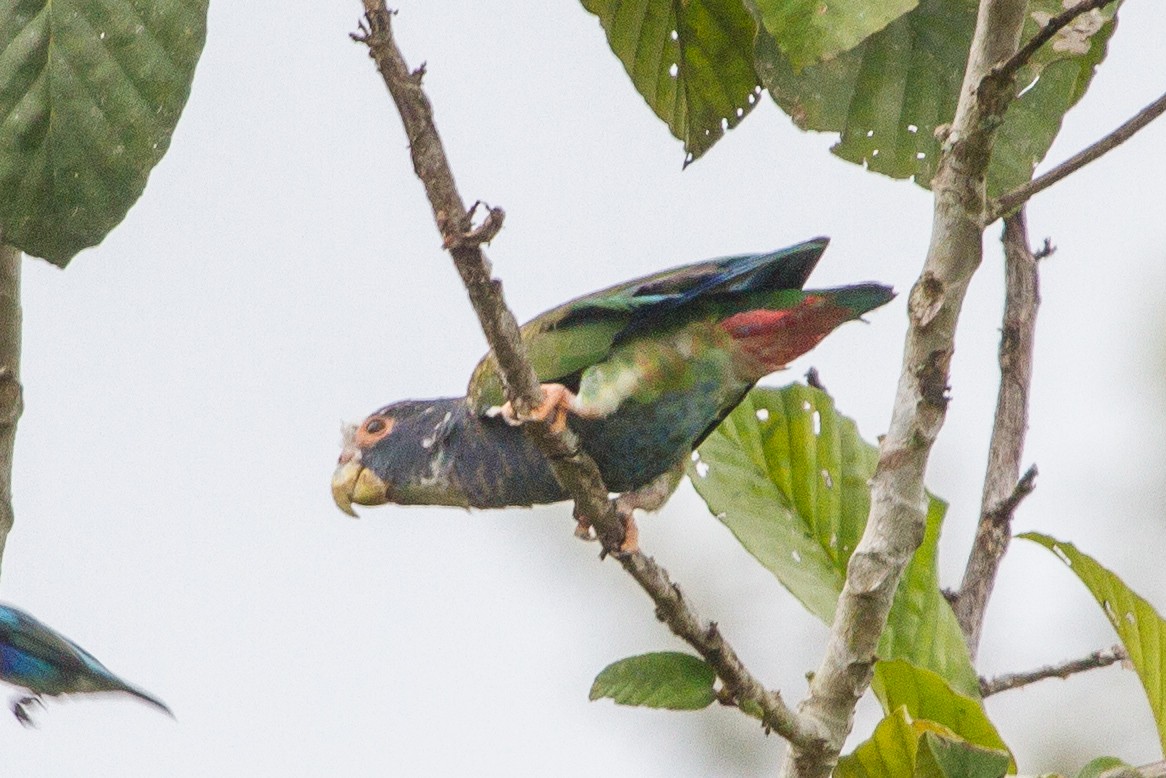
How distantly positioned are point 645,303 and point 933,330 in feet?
2.98

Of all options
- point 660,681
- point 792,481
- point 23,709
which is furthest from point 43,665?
point 792,481

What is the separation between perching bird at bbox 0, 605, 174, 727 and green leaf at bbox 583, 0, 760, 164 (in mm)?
1891

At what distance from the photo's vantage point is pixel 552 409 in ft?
9.22

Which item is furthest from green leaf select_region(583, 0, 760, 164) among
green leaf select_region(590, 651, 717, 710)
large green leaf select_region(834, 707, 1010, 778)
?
large green leaf select_region(834, 707, 1010, 778)

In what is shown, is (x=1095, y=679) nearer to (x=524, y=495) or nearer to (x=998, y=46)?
(x=524, y=495)

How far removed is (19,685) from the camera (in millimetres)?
3025

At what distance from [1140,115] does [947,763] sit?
1225 millimetres

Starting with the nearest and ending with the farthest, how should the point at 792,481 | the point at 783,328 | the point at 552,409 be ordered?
the point at 552,409, the point at 783,328, the point at 792,481

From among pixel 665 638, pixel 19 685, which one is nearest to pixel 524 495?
pixel 19 685

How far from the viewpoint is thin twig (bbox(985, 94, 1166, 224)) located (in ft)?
8.26

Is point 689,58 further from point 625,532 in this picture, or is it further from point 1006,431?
point 625,532

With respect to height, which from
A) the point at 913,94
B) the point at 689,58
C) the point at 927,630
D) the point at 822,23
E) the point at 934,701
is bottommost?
the point at 934,701

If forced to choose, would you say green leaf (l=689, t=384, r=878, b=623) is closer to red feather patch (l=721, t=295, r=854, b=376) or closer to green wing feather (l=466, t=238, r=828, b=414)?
red feather patch (l=721, t=295, r=854, b=376)

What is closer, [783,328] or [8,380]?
[8,380]
